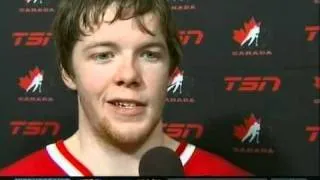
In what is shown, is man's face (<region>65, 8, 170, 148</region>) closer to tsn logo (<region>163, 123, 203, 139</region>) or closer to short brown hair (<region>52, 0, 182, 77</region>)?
short brown hair (<region>52, 0, 182, 77</region>)

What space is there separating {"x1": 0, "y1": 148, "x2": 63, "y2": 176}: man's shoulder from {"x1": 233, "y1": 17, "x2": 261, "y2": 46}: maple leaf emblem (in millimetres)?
645

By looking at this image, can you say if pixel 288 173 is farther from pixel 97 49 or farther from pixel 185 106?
pixel 97 49

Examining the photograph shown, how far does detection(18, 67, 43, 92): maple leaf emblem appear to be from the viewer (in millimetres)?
1435

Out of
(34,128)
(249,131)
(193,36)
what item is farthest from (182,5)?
(34,128)

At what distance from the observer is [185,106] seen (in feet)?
4.74

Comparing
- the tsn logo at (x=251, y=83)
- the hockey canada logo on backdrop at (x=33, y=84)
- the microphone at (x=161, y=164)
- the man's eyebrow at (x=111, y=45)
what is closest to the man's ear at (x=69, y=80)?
the man's eyebrow at (x=111, y=45)

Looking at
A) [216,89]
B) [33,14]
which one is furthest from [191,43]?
[33,14]

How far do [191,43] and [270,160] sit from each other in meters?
0.42

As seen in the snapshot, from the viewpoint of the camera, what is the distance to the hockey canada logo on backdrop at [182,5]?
1.44 m

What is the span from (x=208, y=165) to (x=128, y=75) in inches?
13.3

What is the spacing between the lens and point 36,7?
1444mm

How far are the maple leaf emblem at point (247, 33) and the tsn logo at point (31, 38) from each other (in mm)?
568

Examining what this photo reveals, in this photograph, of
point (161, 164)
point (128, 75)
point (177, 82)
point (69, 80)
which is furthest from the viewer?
point (177, 82)

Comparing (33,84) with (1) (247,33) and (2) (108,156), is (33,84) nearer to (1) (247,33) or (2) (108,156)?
(2) (108,156)
